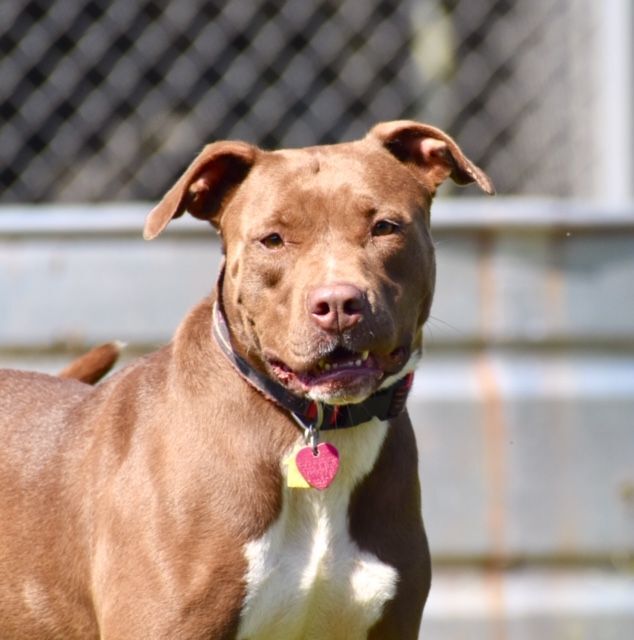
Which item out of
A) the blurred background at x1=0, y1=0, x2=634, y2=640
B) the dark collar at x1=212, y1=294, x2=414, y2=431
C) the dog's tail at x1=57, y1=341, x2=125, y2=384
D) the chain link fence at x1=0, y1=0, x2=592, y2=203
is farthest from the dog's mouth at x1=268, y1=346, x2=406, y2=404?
the chain link fence at x1=0, y1=0, x2=592, y2=203

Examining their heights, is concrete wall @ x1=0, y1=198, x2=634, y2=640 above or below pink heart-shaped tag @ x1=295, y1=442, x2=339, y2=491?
below

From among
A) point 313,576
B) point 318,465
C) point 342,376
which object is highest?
point 342,376

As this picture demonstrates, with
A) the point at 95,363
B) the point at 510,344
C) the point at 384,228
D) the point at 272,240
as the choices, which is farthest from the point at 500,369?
the point at 272,240

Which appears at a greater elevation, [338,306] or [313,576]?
[338,306]

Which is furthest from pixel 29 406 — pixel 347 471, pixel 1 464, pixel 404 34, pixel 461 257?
pixel 404 34

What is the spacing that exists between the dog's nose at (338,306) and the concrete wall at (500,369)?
1787mm

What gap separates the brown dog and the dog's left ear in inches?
0.5

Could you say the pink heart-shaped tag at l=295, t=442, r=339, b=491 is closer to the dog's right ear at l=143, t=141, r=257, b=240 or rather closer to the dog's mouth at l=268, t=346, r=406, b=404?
the dog's mouth at l=268, t=346, r=406, b=404

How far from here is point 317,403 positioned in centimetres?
399

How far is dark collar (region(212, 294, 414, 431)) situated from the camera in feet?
13.2

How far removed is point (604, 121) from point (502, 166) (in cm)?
60

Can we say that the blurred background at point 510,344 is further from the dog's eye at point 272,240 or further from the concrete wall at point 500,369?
the dog's eye at point 272,240

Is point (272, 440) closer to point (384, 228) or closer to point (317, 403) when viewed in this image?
point (317, 403)

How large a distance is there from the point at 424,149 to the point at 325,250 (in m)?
0.56
